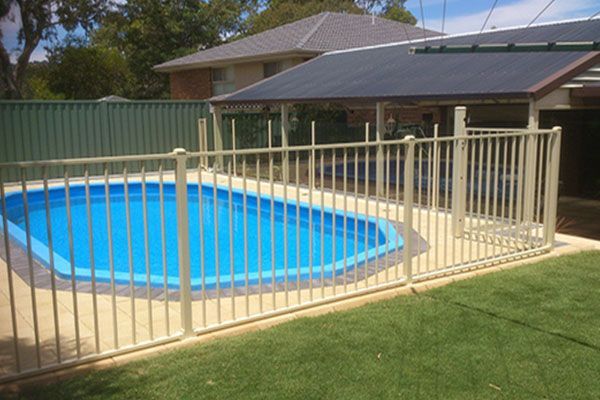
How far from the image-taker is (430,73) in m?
13.4

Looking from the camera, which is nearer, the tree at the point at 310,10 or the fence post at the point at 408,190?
the fence post at the point at 408,190

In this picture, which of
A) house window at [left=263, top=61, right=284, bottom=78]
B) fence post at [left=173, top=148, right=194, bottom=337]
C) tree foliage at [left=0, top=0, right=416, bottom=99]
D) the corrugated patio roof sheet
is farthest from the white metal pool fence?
tree foliage at [left=0, top=0, right=416, bottom=99]

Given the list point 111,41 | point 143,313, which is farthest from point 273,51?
point 111,41

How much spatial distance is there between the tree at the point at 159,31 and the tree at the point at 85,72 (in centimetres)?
169

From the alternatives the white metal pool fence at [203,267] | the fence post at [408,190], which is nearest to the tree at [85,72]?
the white metal pool fence at [203,267]

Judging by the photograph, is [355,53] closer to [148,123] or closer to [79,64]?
[148,123]

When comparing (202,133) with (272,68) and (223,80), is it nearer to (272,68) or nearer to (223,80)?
(272,68)

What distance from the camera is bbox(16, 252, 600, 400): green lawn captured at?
Answer: 14.1ft

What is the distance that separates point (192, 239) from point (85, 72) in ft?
82.9

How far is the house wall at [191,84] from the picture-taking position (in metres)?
29.1

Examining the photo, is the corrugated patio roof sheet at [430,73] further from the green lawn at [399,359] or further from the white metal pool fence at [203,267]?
the green lawn at [399,359]

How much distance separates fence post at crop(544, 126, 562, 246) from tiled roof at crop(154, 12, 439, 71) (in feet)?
51.8

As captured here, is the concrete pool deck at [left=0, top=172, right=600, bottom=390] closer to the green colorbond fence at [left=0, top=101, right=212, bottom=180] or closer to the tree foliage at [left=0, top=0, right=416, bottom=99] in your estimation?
the green colorbond fence at [left=0, top=101, right=212, bottom=180]

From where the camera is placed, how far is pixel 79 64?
3325 centimetres
